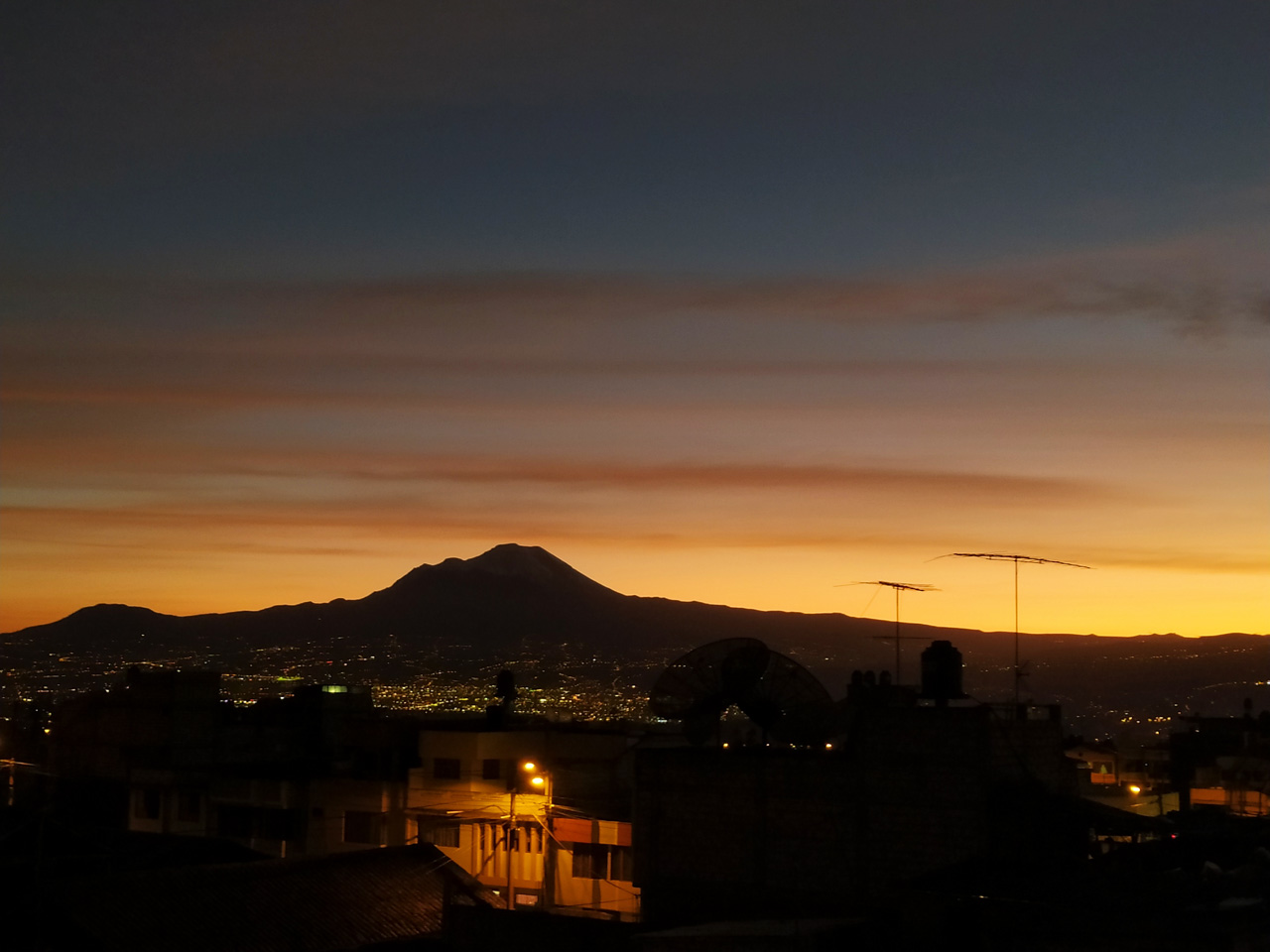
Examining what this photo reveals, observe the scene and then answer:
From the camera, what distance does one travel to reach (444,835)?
47.6m

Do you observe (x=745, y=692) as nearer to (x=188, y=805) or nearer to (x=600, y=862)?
(x=600, y=862)

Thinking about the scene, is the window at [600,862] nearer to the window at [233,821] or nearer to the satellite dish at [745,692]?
the satellite dish at [745,692]

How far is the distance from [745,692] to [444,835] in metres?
19.7

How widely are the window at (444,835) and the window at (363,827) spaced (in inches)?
96.9

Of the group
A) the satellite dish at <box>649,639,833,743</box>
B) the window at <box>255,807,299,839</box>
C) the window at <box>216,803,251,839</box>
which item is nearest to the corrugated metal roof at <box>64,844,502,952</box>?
the satellite dish at <box>649,639,833,743</box>

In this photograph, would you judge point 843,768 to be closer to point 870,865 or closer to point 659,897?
point 870,865

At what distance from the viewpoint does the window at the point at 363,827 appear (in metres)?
49.2

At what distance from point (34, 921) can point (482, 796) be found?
72.5ft

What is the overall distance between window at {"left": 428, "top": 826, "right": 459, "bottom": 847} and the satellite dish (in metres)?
17.1

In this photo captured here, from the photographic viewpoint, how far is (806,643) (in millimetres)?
175875

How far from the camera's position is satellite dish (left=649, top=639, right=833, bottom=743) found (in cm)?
3106

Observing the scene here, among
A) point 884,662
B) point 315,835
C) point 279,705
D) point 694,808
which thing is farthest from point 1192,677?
point 694,808

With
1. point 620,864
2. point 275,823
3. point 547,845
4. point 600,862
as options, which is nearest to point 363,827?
point 275,823

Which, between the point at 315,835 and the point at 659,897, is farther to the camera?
the point at 315,835
